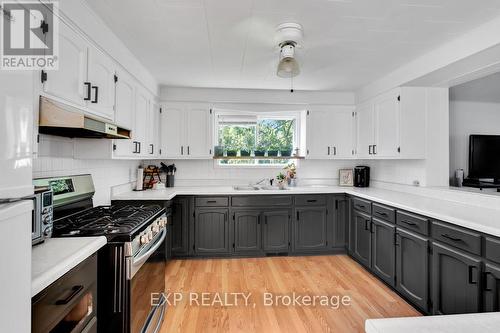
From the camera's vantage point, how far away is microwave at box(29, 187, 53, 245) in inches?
49.9

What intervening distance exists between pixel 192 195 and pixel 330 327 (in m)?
2.14

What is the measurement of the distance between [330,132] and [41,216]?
3.70m

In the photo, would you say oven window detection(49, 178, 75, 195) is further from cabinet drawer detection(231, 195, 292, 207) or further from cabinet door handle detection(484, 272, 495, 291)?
cabinet door handle detection(484, 272, 495, 291)

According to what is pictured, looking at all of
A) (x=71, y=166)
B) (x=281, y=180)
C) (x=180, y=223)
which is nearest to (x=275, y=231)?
(x=281, y=180)

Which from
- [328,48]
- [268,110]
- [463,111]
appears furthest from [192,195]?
[463,111]

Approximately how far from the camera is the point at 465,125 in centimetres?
364

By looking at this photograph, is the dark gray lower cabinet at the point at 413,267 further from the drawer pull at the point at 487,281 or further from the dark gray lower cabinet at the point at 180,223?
the dark gray lower cabinet at the point at 180,223

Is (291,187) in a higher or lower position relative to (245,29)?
lower

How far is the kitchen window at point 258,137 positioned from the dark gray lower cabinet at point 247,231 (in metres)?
0.98

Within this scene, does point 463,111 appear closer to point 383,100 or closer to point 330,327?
point 383,100

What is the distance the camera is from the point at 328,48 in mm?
2559

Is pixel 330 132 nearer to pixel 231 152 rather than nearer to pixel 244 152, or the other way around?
pixel 244 152

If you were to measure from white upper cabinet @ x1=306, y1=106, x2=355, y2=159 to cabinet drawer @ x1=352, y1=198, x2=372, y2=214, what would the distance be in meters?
0.89

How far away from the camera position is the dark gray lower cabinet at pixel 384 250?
2.66 m
